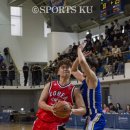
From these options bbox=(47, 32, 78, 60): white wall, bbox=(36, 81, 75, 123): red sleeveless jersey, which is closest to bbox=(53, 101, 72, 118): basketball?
bbox=(36, 81, 75, 123): red sleeveless jersey

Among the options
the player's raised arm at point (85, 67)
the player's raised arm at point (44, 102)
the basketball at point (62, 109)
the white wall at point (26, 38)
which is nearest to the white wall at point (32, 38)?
the white wall at point (26, 38)

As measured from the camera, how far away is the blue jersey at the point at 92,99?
5.03 metres

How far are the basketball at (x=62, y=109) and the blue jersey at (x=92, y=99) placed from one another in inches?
24.9

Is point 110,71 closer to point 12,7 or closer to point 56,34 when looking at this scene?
point 56,34

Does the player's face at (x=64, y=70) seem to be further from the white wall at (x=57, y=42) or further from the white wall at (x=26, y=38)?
the white wall at (x=26, y=38)

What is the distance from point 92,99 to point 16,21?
2824 cm

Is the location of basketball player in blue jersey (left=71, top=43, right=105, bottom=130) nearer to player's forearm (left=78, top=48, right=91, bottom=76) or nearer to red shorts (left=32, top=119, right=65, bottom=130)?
player's forearm (left=78, top=48, right=91, bottom=76)

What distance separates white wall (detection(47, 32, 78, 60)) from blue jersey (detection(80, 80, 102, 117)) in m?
24.9

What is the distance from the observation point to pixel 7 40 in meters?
31.9

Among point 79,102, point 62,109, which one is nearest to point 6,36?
point 79,102

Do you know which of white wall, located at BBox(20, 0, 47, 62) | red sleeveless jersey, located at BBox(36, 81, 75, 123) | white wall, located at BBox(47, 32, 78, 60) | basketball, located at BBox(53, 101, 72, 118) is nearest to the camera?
basketball, located at BBox(53, 101, 72, 118)

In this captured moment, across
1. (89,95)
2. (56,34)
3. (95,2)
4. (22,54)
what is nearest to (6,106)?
(22,54)

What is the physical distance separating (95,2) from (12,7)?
27.0ft

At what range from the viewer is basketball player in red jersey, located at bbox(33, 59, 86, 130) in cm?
461
